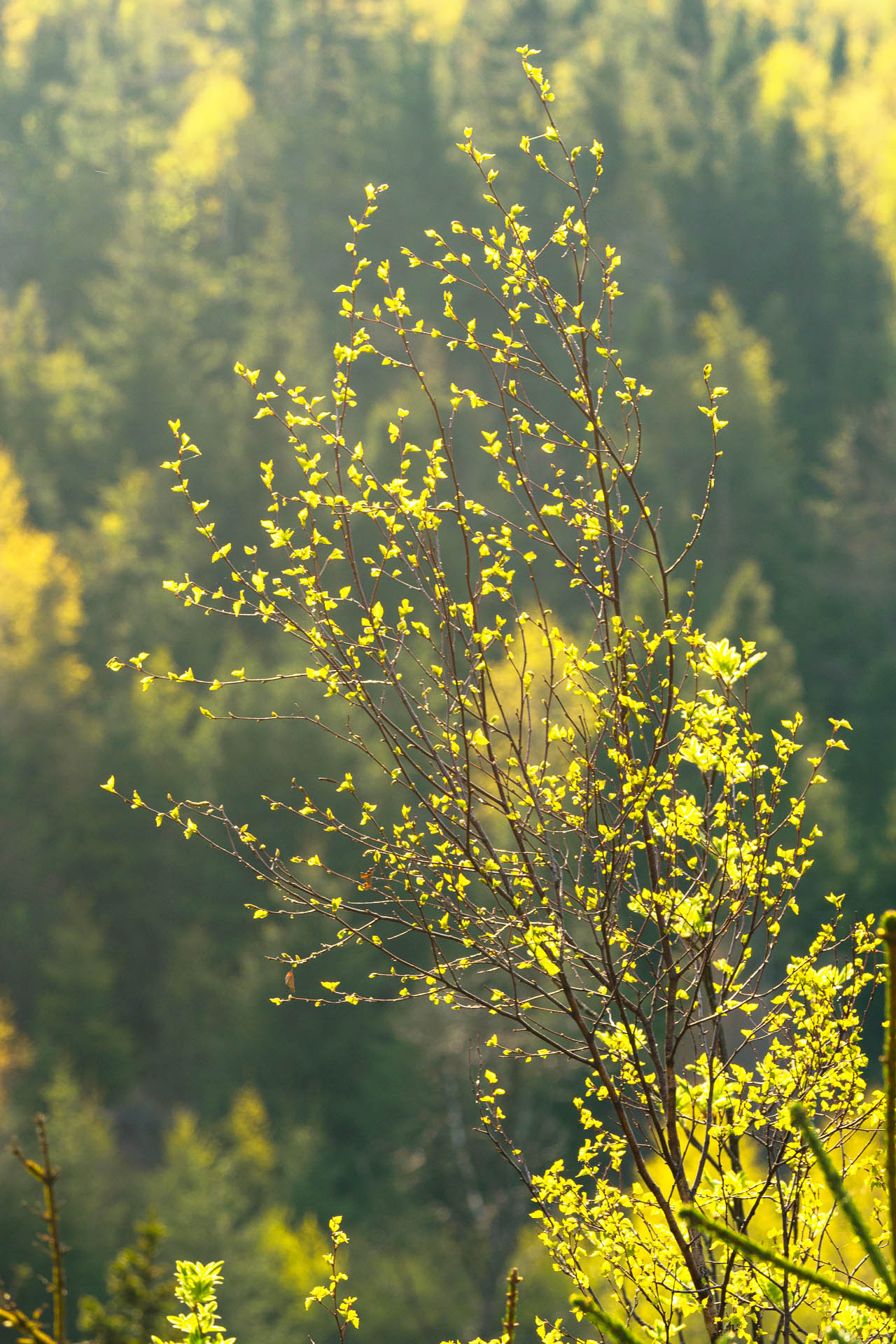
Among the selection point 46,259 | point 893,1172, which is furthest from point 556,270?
point 893,1172

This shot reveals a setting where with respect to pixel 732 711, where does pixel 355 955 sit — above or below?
above

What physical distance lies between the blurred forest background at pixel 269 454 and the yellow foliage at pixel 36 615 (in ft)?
0.34

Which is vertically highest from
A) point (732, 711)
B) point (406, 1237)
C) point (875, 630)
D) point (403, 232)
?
point (403, 232)

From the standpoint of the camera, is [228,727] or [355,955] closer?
[355,955]

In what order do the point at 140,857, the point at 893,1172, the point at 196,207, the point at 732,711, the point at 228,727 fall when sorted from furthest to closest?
the point at 196,207, the point at 140,857, the point at 228,727, the point at 732,711, the point at 893,1172

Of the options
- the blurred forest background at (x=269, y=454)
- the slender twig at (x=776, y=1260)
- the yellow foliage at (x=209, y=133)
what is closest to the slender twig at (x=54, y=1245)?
the slender twig at (x=776, y=1260)

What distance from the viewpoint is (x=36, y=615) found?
27.1 metres

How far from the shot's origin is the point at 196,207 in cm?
4062

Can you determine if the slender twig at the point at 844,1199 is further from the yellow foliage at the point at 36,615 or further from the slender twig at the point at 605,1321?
the yellow foliage at the point at 36,615

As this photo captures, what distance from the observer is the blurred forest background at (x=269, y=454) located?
844 inches

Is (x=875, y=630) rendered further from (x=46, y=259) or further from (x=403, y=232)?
(x=46, y=259)

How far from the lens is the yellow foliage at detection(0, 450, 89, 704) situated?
25828mm

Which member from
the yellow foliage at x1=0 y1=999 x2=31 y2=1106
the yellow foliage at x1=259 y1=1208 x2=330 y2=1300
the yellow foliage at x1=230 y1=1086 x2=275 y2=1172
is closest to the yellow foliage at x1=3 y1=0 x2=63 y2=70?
the yellow foliage at x1=0 y1=999 x2=31 y2=1106

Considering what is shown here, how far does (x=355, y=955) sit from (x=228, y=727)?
5598 mm
